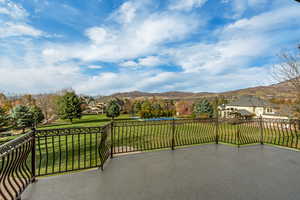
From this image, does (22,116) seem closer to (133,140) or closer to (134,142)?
(134,142)

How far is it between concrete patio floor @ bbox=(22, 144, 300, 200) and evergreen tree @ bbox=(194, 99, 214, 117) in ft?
61.4

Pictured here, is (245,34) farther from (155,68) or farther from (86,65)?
(86,65)

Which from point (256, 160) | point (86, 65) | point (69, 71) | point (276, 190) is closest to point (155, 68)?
point (86, 65)

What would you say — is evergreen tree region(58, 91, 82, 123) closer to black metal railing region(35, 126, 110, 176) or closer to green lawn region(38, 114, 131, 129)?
green lawn region(38, 114, 131, 129)

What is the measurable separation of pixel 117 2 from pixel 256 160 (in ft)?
22.4

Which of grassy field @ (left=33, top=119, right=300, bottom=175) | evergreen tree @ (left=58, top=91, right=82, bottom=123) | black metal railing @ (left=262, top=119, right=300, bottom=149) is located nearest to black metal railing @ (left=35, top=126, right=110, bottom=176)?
grassy field @ (left=33, top=119, right=300, bottom=175)

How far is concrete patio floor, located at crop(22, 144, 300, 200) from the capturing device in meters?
1.81

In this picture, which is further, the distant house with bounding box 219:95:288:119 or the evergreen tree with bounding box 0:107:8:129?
the distant house with bounding box 219:95:288:119

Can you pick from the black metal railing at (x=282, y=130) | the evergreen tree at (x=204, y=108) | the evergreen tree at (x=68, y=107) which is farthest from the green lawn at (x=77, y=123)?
the black metal railing at (x=282, y=130)

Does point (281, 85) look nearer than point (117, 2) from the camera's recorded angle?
No

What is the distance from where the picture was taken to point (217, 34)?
7254mm

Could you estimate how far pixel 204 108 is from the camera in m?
21.5

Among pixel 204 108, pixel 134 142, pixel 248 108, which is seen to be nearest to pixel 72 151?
pixel 134 142

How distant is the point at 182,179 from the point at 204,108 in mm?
20805
